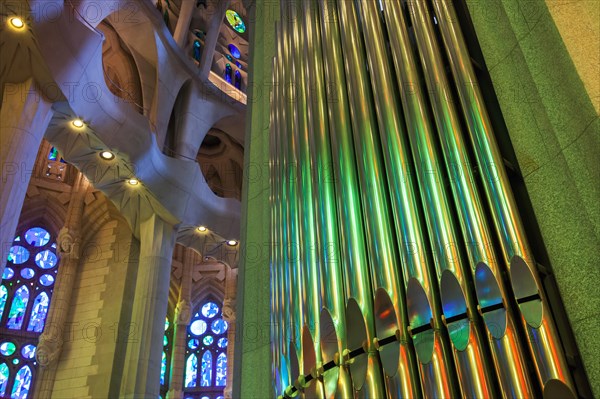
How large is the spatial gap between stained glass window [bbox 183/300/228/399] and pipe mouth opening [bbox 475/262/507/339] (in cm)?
1796

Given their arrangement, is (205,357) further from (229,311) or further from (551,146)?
(551,146)

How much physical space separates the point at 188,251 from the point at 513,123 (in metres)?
18.0

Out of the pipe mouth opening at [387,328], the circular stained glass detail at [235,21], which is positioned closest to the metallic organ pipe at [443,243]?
the pipe mouth opening at [387,328]

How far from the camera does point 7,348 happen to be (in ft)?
50.3

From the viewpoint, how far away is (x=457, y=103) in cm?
269

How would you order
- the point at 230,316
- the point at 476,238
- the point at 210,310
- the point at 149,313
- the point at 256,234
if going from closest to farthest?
1. the point at 476,238
2. the point at 256,234
3. the point at 149,313
4. the point at 230,316
5. the point at 210,310

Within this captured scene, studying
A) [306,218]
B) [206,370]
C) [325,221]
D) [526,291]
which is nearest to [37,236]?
[206,370]

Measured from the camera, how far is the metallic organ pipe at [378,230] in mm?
2133

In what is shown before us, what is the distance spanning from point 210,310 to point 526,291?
19.3m

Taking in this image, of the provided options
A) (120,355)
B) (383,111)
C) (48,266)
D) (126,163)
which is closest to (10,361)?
(48,266)

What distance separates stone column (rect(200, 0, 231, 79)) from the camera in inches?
579

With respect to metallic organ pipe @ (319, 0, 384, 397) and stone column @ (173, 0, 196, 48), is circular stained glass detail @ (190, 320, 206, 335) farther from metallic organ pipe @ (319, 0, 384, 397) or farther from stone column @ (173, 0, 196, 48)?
metallic organ pipe @ (319, 0, 384, 397)

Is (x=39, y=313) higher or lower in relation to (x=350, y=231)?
higher

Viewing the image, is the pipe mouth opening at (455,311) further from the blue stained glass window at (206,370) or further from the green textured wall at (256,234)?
the blue stained glass window at (206,370)
